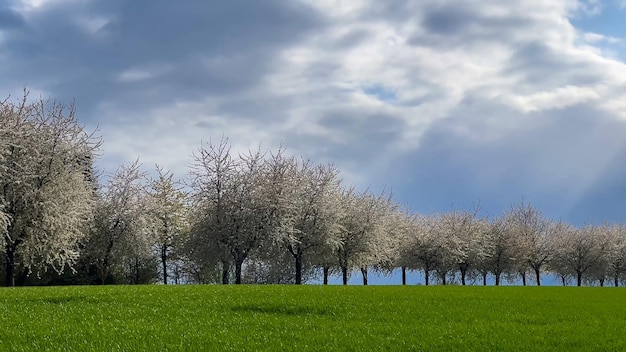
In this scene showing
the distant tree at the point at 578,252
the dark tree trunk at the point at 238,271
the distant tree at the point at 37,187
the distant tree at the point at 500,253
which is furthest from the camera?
the distant tree at the point at 578,252

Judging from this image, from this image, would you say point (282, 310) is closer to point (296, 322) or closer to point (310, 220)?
point (296, 322)

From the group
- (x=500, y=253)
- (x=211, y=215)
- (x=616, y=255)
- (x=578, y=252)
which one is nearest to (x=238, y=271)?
(x=211, y=215)

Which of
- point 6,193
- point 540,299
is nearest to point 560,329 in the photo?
point 540,299

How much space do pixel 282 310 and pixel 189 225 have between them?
151 ft

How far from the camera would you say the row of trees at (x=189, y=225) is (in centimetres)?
4441

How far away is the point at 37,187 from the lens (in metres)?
44.5

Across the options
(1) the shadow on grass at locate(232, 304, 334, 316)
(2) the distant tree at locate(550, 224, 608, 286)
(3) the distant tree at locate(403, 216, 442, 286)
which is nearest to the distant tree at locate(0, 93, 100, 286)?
(1) the shadow on grass at locate(232, 304, 334, 316)

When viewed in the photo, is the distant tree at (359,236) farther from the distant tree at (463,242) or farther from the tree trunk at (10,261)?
the tree trunk at (10,261)

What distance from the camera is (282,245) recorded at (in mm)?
58781

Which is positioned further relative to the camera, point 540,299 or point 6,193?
point 6,193

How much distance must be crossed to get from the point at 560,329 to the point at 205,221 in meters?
43.7

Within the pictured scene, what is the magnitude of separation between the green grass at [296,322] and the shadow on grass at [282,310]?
0.16ft

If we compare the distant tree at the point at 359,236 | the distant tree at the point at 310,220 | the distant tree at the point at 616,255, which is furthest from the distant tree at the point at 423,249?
the distant tree at the point at 616,255

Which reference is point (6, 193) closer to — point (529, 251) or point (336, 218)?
point (336, 218)
